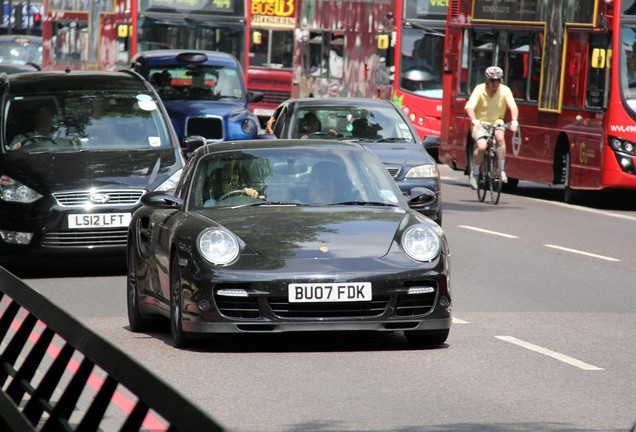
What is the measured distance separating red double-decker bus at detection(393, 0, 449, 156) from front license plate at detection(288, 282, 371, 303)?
1040 inches

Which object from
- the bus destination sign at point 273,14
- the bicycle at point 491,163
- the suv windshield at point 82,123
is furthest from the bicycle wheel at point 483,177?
the bus destination sign at point 273,14

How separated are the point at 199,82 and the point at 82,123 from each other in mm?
11107

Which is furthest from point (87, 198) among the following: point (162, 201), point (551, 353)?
point (551, 353)

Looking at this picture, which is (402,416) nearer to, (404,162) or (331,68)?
(404,162)

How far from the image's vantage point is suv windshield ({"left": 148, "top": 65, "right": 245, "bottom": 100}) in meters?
26.6

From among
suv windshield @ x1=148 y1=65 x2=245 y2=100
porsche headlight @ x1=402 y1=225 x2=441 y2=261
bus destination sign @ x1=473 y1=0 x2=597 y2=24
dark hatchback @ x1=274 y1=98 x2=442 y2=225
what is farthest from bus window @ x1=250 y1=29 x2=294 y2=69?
porsche headlight @ x1=402 y1=225 x2=441 y2=261

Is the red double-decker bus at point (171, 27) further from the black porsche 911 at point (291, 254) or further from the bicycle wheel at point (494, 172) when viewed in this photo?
the black porsche 911 at point (291, 254)

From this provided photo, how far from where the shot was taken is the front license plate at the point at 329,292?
969cm

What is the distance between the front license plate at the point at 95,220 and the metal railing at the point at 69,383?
7715 millimetres

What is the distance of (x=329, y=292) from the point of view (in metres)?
9.71

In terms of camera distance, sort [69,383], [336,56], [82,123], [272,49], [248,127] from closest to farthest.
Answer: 1. [69,383]
2. [82,123]
3. [248,127]
4. [336,56]
5. [272,49]

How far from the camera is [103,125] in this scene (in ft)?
52.0

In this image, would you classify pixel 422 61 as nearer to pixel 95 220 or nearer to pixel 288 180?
pixel 95 220

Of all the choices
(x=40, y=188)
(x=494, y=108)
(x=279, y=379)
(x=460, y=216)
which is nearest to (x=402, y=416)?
(x=279, y=379)
